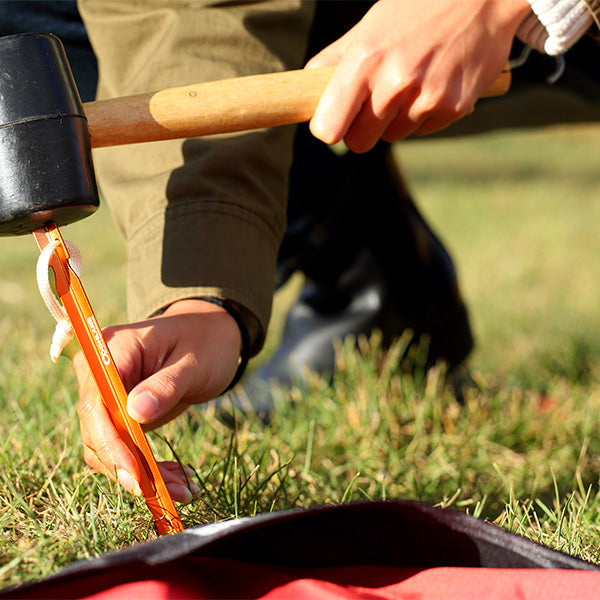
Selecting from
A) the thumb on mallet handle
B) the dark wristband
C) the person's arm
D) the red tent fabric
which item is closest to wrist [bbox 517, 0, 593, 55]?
the person's arm

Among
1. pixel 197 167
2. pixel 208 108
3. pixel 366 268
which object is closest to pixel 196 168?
pixel 197 167

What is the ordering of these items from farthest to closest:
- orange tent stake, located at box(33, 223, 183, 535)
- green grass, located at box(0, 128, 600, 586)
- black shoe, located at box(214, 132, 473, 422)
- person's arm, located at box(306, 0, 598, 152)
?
black shoe, located at box(214, 132, 473, 422), person's arm, located at box(306, 0, 598, 152), green grass, located at box(0, 128, 600, 586), orange tent stake, located at box(33, 223, 183, 535)

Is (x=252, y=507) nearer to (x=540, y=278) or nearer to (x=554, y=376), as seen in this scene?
(x=554, y=376)

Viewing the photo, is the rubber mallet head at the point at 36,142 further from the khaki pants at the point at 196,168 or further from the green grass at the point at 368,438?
the green grass at the point at 368,438

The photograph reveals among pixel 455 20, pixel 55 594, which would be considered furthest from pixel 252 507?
pixel 455 20

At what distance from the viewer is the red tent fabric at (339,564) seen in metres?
Answer: 0.97

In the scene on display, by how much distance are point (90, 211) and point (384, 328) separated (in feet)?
4.69

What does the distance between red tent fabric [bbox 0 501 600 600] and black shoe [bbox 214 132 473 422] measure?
1298mm

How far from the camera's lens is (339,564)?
1.16 meters

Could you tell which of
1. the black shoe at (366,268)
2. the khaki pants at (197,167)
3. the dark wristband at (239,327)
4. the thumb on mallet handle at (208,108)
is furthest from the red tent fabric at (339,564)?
the black shoe at (366,268)

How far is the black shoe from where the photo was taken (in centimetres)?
246

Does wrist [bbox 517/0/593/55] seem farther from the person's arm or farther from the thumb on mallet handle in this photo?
the thumb on mallet handle

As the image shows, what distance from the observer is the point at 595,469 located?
1899 millimetres

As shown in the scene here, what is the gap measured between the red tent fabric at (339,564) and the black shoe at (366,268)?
1.30m
